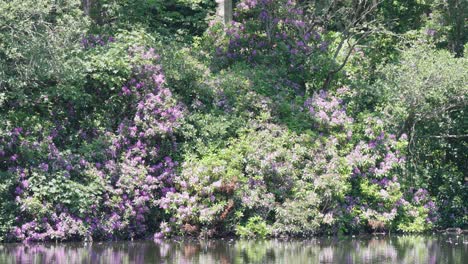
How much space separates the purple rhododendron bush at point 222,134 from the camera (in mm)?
18156

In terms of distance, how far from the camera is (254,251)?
53.8 feet

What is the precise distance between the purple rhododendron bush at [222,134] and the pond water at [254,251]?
0.67 m

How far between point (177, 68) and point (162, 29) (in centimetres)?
387

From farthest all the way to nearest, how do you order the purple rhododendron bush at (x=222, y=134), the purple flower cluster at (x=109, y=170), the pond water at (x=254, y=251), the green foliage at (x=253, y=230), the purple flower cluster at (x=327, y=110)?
the purple flower cluster at (x=327, y=110)
the green foliage at (x=253, y=230)
the purple rhododendron bush at (x=222, y=134)
the purple flower cluster at (x=109, y=170)
the pond water at (x=254, y=251)

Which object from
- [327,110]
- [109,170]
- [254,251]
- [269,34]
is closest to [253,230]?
[254,251]

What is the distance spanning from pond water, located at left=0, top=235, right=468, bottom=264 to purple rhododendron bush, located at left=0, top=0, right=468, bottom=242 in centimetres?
67

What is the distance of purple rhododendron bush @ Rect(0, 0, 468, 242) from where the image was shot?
1816cm

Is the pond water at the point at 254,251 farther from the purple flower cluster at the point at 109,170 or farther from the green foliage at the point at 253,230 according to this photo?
the purple flower cluster at the point at 109,170

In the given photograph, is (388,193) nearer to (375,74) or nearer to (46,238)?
(375,74)

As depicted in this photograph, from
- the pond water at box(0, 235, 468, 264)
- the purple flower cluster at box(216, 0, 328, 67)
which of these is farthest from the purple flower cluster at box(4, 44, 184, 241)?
the purple flower cluster at box(216, 0, 328, 67)

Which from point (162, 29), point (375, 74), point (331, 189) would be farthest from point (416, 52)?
point (162, 29)

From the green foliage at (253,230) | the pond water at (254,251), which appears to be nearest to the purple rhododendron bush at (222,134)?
the green foliage at (253,230)

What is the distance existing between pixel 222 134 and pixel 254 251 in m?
4.13

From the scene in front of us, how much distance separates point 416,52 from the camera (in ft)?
68.4
